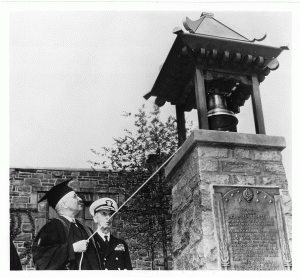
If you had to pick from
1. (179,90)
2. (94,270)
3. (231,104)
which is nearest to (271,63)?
(231,104)

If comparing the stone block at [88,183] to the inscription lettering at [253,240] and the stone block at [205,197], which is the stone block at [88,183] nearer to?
the stone block at [205,197]

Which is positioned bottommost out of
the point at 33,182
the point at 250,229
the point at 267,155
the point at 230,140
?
the point at 250,229

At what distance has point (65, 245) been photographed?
5516 millimetres

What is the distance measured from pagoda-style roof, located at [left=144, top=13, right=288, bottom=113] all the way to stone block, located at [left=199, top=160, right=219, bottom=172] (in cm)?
Answer: 111

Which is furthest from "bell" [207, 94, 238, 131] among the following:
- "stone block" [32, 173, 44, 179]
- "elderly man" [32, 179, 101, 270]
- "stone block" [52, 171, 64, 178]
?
"stone block" [32, 173, 44, 179]

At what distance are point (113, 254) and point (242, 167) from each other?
1.78m

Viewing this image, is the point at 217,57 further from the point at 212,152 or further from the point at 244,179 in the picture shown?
the point at 244,179

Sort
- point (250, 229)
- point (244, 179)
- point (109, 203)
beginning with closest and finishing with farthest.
Answer: point (250, 229)
point (244, 179)
point (109, 203)

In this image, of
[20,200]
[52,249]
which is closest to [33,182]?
[20,200]

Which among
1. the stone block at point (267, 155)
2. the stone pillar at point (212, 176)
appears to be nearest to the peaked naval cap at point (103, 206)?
the stone pillar at point (212, 176)

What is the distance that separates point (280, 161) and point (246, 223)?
0.88m

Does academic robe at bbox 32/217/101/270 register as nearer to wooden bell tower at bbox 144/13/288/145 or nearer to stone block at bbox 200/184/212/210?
stone block at bbox 200/184/212/210

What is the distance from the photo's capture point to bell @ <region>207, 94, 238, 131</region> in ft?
20.3

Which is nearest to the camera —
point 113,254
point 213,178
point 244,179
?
point 213,178
